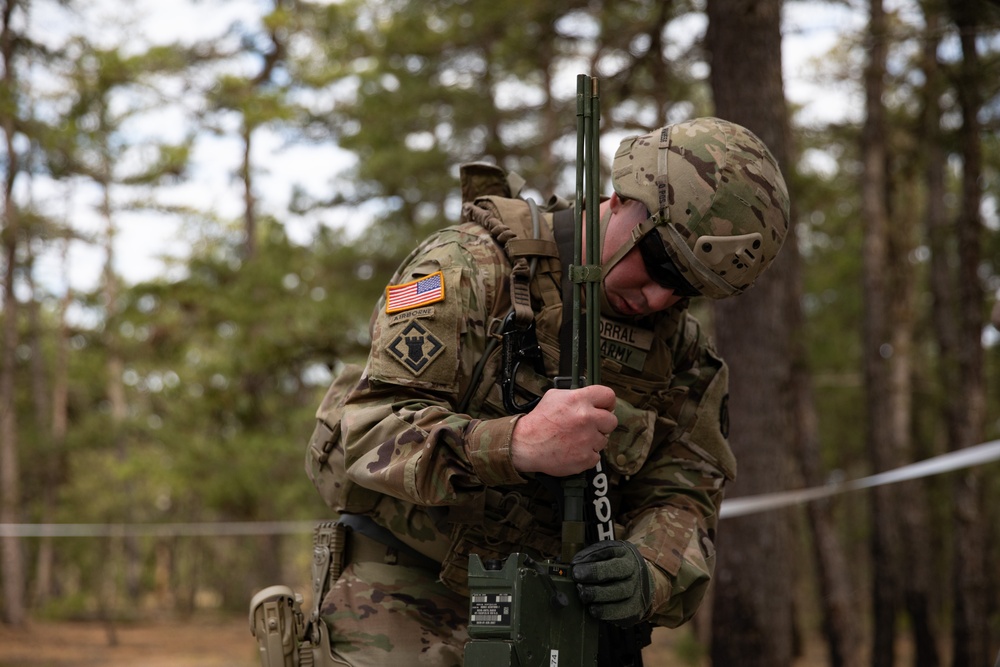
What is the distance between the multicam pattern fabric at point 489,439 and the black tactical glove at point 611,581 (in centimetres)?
18

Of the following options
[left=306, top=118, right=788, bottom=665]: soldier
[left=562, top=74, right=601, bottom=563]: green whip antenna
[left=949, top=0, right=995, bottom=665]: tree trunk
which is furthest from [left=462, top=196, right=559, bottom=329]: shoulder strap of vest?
[left=949, top=0, right=995, bottom=665]: tree trunk

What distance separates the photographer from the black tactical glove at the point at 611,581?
2.28 metres

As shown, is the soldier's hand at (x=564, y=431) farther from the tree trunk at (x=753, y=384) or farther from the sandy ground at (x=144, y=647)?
the sandy ground at (x=144, y=647)

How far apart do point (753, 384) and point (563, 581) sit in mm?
3533

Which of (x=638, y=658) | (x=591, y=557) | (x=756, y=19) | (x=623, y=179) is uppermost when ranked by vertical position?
(x=756, y=19)

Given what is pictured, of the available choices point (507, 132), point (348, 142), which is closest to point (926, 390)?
point (507, 132)

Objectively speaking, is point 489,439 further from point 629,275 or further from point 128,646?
point 128,646

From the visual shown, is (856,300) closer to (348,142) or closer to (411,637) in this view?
(348,142)

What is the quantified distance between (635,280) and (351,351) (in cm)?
990

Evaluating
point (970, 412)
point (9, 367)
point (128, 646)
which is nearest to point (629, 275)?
point (970, 412)

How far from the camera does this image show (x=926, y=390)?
17719 mm

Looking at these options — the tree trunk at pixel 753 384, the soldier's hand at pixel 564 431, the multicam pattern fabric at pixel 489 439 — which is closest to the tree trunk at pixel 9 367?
the tree trunk at pixel 753 384

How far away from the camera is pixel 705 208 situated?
256 centimetres

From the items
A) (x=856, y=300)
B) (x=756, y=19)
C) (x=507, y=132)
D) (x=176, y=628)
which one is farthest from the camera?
(x=856, y=300)
